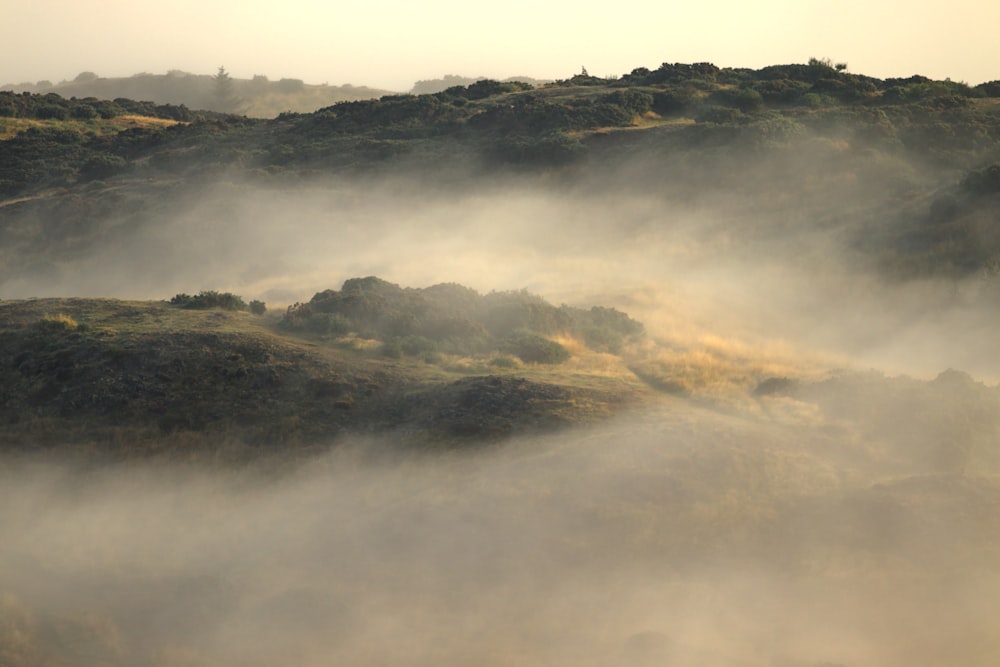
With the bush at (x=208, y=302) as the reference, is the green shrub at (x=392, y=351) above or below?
below

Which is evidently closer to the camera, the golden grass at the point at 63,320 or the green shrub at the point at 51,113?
the golden grass at the point at 63,320

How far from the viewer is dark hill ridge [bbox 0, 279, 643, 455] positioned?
24812 mm

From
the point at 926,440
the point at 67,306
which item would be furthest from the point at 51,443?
the point at 926,440

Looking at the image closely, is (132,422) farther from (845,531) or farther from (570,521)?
(845,531)

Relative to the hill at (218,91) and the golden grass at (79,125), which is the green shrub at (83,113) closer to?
the golden grass at (79,125)

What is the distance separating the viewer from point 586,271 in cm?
4456

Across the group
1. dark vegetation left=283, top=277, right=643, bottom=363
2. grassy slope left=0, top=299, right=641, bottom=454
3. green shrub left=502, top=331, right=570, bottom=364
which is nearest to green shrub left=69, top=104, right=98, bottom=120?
grassy slope left=0, top=299, right=641, bottom=454

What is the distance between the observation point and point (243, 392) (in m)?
26.9

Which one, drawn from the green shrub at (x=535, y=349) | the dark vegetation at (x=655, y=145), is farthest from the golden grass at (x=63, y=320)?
the dark vegetation at (x=655, y=145)

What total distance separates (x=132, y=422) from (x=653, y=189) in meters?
36.4

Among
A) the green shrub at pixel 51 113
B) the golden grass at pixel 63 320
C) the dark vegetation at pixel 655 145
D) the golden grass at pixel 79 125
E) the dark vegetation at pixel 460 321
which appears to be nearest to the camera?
the golden grass at pixel 63 320

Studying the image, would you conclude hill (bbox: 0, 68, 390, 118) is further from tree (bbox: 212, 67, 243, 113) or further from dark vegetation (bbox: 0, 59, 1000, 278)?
dark vegetation (bbox: 0, 59, 1000, 278)

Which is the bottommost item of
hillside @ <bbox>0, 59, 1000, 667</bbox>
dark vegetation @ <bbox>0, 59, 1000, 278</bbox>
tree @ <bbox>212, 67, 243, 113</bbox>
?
hillside @ <bbox>0, 59, 1000, 667</bbox>

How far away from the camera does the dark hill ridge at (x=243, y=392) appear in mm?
24812
